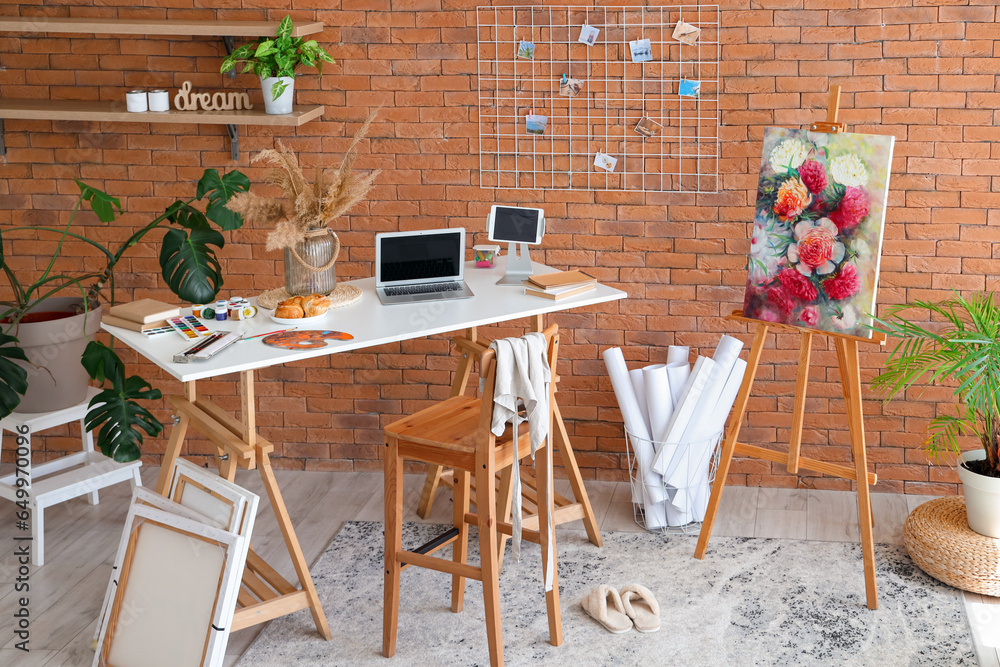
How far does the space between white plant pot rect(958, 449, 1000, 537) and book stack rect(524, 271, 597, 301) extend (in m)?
1.35

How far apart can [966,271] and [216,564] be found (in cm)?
281

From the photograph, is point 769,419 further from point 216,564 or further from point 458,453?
point 216,564

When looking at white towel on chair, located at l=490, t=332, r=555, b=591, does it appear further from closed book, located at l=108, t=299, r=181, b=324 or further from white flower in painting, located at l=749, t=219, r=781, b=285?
closed book, located at l=108, t=299, r=181, b=324

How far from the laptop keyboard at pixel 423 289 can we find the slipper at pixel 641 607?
112 cm

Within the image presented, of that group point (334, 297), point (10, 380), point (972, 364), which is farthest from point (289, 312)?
point (972, 364)

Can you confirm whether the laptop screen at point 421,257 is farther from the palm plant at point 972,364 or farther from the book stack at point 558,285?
the palm plant at point 972,364

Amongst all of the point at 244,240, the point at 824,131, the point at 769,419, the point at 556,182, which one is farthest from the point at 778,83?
the point at 244,240

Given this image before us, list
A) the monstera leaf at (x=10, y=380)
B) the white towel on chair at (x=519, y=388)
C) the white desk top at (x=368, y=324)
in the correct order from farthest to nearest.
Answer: the monstera leaf at (x=10, y=380), the white desk top at (x=368, y=324), the white towel on chair at (x=519, y=388)

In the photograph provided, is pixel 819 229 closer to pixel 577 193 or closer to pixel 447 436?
pixel 577 193

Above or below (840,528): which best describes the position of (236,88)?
above

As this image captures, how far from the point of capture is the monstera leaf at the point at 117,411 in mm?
2963

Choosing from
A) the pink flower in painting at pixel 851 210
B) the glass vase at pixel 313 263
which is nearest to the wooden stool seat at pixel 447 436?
the glass vase at pixel 313 263

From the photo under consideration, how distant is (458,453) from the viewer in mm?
2680

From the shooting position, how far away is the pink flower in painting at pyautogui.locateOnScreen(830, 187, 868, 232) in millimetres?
2936
